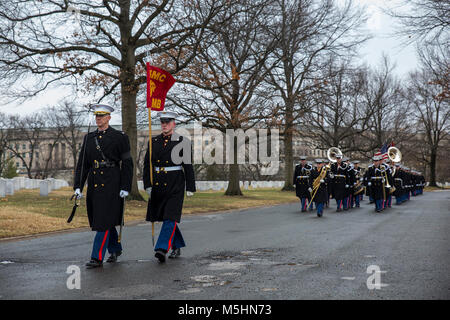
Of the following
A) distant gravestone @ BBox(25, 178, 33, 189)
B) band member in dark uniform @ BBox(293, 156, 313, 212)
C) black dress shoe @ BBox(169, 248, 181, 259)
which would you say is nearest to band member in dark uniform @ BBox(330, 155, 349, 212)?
band member in dark uniform @ BBox(293, 156, 313, 212)

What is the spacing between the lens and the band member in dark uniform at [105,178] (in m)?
6.83

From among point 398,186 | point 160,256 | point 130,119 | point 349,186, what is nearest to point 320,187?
point 349,186

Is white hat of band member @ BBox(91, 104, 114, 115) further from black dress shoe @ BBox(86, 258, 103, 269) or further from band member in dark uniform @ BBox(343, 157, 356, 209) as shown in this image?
band member in dark uniform @ BBox(343, 157, 356, 209)

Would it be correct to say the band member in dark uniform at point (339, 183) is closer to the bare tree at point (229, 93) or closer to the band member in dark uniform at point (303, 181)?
the band member in dark uniform at point (303, 181)

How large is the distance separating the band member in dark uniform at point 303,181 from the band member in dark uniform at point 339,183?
5.03 ft

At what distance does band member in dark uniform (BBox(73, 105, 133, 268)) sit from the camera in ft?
22.4

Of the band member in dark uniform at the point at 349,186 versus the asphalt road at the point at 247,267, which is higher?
the band member in dark uniform at the point at 349,186

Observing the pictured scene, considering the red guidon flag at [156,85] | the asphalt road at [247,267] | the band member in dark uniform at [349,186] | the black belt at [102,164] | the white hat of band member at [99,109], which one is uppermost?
the red guidon flag at [156,85]

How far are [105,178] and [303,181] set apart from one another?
40.2ft

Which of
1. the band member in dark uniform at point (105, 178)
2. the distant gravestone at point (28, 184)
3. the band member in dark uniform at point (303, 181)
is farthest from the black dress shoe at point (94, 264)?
the distant gravestone at point (28, 184)

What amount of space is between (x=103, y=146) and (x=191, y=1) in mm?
13524

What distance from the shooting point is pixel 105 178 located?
273 inches

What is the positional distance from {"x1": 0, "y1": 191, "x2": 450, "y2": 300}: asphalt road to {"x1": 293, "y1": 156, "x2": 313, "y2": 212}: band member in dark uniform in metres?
7.50
